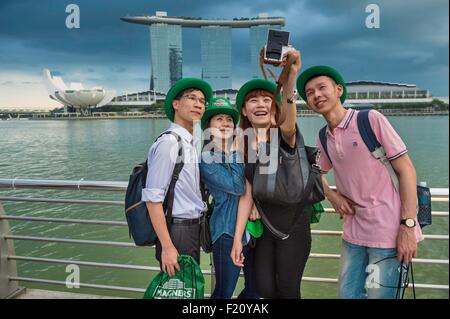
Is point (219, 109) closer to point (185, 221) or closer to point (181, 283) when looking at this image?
point (185, 221)

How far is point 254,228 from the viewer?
1411 millimetres

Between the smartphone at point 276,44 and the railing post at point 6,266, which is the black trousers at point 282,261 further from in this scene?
the railing post at point 6,266

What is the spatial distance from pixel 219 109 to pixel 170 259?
2.12 feet

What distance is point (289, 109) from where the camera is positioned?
1271 millimetres

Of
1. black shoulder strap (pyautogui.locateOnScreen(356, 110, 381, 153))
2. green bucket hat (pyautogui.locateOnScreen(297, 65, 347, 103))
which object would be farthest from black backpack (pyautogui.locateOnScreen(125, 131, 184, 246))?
black shoulder strap (pyautogui.locateOnScreen(356, 110, 381, 153))

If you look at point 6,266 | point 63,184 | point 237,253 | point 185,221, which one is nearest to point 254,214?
point 237,253

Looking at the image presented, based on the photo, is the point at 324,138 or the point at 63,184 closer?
the point at 324,138

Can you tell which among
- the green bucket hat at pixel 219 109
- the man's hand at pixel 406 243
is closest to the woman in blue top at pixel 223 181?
the green bucket hat at pixel 219 109

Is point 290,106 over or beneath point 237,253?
over

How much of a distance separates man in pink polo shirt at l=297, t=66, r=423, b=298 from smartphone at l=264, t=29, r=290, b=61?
22 cm

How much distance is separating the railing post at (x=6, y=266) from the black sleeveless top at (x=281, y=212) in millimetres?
1727

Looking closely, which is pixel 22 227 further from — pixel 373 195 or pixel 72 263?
pixel 373 195

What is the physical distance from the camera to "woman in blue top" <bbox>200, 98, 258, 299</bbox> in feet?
4.53

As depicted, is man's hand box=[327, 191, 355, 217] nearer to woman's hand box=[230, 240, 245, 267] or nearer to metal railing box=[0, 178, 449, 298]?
metal railing box=[0, 178, 449, 298]
